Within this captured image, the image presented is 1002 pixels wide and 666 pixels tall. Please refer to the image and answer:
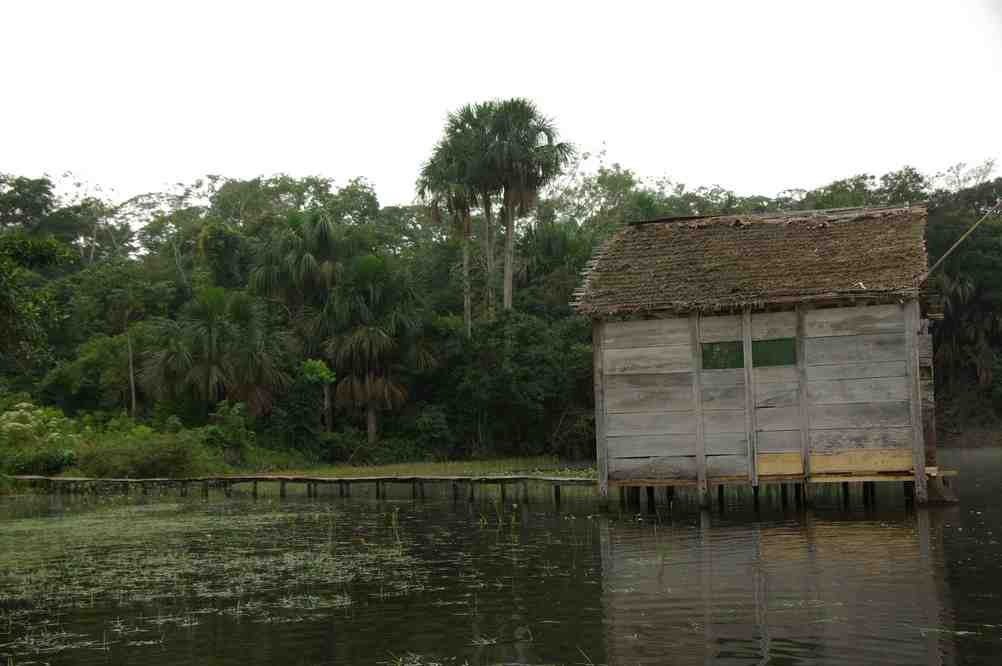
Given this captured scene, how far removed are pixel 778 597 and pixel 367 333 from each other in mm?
29576

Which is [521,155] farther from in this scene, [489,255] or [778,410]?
[778,410]

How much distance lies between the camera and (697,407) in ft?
73.3

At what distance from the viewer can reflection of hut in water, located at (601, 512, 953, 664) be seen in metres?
9.93

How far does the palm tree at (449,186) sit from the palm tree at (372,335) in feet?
9.85

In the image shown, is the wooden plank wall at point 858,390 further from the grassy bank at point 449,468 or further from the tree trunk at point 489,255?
the tree trunk at point 489,255

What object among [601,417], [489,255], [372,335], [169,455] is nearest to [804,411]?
[601,417]

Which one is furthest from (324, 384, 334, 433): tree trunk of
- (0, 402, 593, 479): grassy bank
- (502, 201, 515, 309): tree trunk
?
(502, 201, 515, 309): tree trunk

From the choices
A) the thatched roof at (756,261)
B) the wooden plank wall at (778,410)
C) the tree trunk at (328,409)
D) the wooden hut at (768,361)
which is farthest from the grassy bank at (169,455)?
the wooden plank wall at (778,410)

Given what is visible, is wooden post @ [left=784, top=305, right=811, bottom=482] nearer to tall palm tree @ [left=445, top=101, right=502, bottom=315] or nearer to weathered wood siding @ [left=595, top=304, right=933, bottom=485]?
weathered wood siding @ [left=595, top=304, right=933, bottom=485]

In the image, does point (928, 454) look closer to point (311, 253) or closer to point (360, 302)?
point (360, 302)

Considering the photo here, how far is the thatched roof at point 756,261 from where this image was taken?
21766 mm

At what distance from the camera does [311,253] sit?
42.8 metres

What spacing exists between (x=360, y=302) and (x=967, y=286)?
25.2 metres

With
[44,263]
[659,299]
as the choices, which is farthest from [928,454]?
[44,263]
